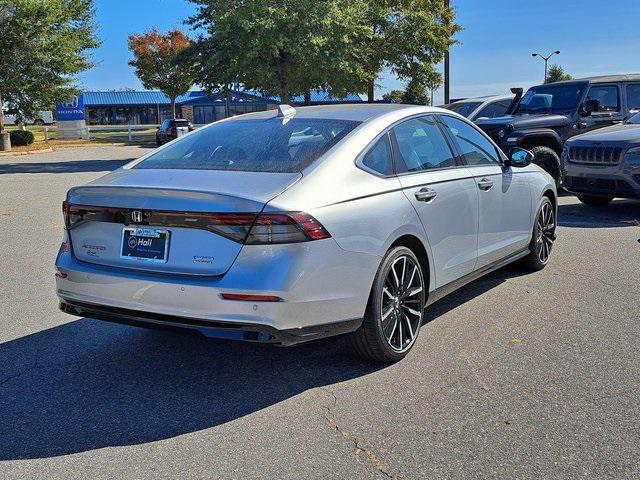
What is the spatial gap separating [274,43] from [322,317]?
19164mm

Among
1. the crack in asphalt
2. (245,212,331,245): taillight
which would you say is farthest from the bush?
the crack in asphalt

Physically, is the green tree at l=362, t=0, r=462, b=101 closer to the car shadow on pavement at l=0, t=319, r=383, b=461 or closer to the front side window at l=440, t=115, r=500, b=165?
the front side window at l=440, t=115, r=500, b=165

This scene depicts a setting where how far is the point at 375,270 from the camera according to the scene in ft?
13.8

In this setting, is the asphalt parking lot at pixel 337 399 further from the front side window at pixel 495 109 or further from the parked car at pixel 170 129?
the parked car at pixel 170 129

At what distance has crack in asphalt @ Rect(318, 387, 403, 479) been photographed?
126 inches

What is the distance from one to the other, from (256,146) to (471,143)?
2.07 m

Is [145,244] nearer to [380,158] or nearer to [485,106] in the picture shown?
[380,158]

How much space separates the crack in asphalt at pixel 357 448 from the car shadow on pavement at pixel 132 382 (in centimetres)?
33

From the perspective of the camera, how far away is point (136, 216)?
397 cm

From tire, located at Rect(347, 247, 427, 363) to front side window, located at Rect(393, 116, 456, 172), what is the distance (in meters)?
0.68

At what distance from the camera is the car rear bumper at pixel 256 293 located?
369cm

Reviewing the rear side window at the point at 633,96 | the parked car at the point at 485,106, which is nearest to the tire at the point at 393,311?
the rear side window at the point at 633,96

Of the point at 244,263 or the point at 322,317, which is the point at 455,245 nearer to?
the point at 322,317

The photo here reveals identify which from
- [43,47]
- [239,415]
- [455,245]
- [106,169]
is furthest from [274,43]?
[239,415]
